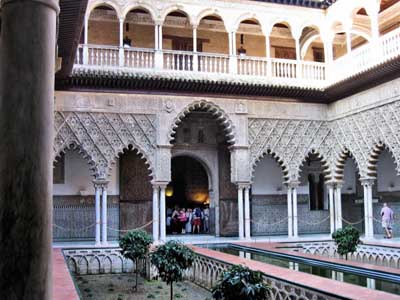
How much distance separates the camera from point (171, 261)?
7.14 m

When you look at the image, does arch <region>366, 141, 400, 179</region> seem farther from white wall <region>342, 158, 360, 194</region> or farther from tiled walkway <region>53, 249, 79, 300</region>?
tiled walkway <region>53, 249, 79, 300</region>

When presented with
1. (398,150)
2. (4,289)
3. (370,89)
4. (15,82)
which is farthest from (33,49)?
(370,89)

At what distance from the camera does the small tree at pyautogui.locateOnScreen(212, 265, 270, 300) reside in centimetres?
411

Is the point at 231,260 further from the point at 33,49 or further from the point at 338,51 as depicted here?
the point at 338,51

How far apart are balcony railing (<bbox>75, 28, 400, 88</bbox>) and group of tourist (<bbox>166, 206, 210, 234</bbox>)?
4876 millimetres

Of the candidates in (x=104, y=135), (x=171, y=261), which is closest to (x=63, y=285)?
(x=171, y=261)

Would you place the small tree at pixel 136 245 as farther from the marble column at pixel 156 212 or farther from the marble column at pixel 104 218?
the marble column at pixel 156 212

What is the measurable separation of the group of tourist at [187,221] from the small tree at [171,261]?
892 centimetres

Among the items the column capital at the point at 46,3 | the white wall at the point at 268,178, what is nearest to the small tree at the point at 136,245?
the column capital at the point at 46,3

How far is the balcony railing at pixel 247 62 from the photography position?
12.5 meters

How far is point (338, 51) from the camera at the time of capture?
17703 mm

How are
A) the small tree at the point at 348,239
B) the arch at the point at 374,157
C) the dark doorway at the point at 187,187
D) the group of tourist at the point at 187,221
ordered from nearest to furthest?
the small tree at the point at 348,239, the arch at the point at 374,157, the group of tourist at the point at 187,221, the dark doorway at the point at 187,187

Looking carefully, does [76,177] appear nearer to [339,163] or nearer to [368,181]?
[339,163]

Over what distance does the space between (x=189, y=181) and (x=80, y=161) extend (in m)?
4.48
